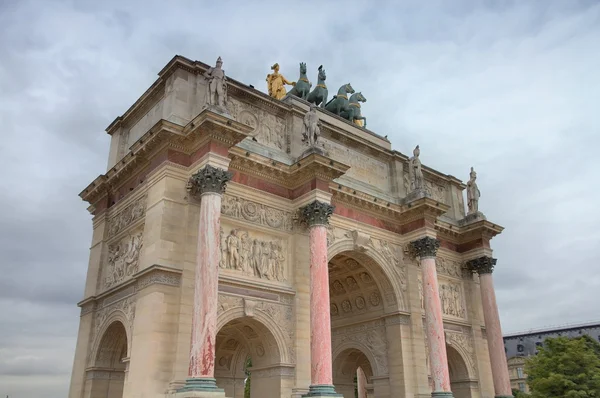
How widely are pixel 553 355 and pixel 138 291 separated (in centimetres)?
2306

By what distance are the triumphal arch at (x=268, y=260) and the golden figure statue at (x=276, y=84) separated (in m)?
0.10

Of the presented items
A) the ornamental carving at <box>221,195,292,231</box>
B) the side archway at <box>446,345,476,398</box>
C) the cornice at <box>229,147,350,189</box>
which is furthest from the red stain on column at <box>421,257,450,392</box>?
the ornamental carving at <box>221,195,292,231</box>

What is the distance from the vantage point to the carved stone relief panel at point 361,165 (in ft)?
76.2

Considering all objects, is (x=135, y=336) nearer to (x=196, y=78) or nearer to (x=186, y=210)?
(x=186, y=210)

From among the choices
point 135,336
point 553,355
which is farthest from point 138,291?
point 553,355

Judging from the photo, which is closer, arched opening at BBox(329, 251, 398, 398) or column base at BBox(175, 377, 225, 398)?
column base at BBox(175, 377, 225, 398)

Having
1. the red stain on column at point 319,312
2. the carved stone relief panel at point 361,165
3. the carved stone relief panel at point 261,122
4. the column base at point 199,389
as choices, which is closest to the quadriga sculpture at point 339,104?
the carved stone relief panel at point 361,165

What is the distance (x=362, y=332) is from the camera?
23.5 meters

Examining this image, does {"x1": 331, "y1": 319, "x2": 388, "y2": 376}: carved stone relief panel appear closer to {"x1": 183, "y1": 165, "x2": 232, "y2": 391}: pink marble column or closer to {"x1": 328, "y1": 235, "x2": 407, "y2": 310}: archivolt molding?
{"x1": 328, "y1": 235, "x2": 407, "y2": 310}: archivolt molding

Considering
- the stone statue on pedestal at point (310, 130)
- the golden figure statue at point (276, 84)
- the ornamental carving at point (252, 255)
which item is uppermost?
the golden figure statue at point (276, 84)

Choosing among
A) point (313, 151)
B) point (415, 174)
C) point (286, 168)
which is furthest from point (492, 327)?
point (286, 168)

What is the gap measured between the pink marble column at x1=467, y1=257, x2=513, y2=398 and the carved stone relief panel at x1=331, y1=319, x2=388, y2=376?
567 cm

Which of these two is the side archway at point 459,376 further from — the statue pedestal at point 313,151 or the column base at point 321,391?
the statue pedestal at point 313,151

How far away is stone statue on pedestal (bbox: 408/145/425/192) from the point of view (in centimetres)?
2402
